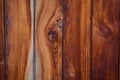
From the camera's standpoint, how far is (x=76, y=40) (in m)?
1.05

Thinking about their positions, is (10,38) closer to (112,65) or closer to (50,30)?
(50,30)

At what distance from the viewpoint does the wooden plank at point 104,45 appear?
1.04 m

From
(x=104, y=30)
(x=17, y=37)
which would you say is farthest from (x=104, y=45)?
(x=17, y=37)

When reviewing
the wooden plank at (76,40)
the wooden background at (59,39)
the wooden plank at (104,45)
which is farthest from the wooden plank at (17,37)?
the wooden plank at (104,45)

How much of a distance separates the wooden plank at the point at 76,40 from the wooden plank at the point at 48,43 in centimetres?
3

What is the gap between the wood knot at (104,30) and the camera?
105 cm

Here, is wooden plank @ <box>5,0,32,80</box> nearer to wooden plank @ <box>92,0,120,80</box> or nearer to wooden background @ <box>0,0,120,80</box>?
wooden background @ <box>0,0,120,80</box>

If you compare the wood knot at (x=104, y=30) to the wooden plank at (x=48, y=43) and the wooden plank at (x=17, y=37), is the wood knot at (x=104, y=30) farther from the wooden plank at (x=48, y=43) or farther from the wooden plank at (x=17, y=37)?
the wooden plank at (x=17, y=37)

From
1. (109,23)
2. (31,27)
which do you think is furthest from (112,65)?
(31,27)

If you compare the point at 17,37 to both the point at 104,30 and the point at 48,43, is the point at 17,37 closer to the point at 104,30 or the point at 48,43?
the point at 48,43

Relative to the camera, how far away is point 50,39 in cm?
105

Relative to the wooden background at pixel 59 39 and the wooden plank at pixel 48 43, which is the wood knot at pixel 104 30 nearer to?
the wooden background at pixel 59 39

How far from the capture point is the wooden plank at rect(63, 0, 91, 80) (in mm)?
1042

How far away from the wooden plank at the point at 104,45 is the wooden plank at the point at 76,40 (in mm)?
32
